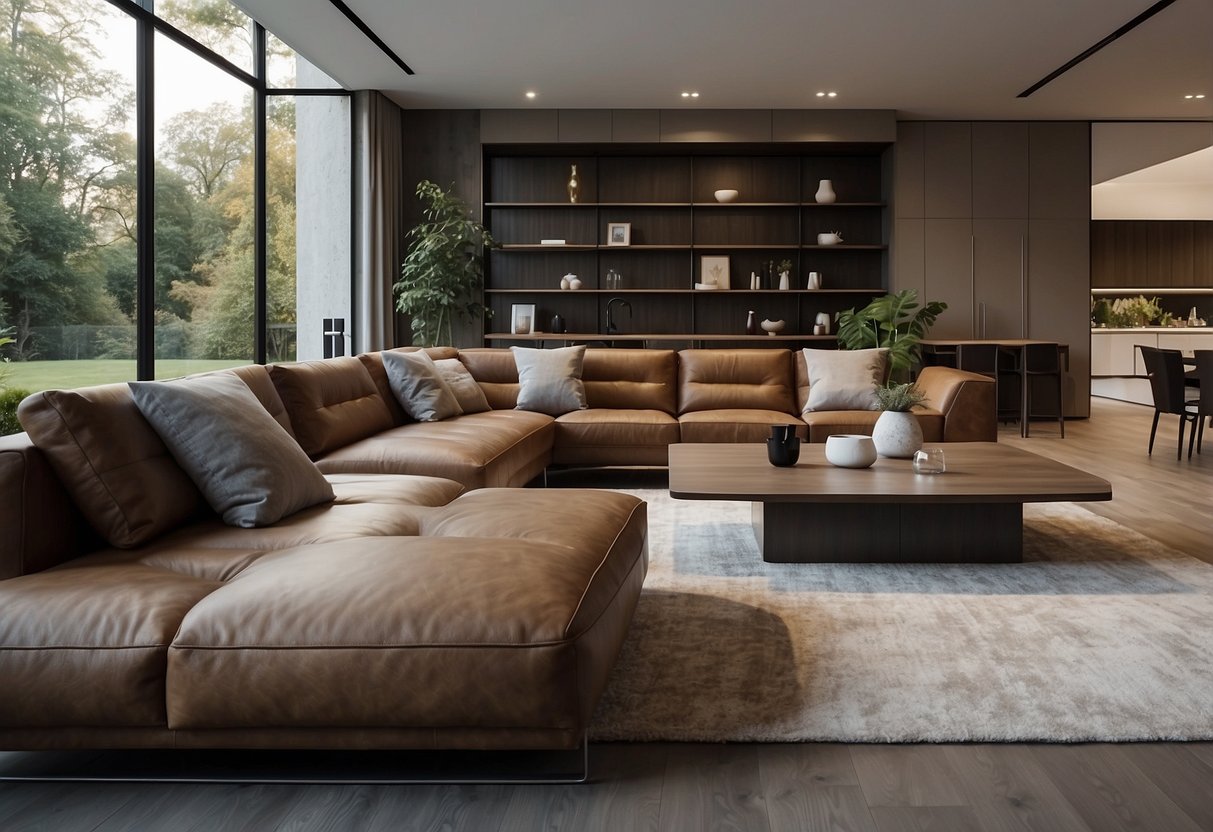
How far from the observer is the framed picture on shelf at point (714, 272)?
8898mm

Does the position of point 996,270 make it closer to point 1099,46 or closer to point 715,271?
point 715,271

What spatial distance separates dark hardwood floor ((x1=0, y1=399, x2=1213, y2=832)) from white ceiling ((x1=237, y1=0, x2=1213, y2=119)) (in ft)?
15.9

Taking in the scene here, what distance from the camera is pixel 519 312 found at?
8867mm

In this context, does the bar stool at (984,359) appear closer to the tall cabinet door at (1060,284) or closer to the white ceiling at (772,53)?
the tall cabinet door at (1060,284)

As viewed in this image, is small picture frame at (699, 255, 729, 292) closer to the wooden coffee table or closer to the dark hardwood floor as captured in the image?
the wooden coffee table

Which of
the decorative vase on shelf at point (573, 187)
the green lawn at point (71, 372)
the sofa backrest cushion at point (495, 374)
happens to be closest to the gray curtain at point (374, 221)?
the decorative vase on shelf at point (573, 187)

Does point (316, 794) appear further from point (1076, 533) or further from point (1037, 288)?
point (1037, 288)

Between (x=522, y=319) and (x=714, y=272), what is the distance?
177cm

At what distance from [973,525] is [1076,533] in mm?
801

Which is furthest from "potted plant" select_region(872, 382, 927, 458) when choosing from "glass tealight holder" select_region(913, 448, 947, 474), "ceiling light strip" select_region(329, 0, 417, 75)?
"ceiling light strip" select_region(329, 0, 417, 75)

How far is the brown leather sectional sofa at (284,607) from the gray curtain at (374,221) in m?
5.38

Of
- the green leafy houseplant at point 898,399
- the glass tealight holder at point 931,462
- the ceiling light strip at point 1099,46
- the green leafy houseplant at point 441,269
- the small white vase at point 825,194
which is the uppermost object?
the ceiling light strip at point 1099,46

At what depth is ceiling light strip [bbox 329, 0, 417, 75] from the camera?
5902 mm

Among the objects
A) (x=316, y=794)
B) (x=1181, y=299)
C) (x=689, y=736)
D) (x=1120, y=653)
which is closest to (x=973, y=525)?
(x=1120, y=653)
